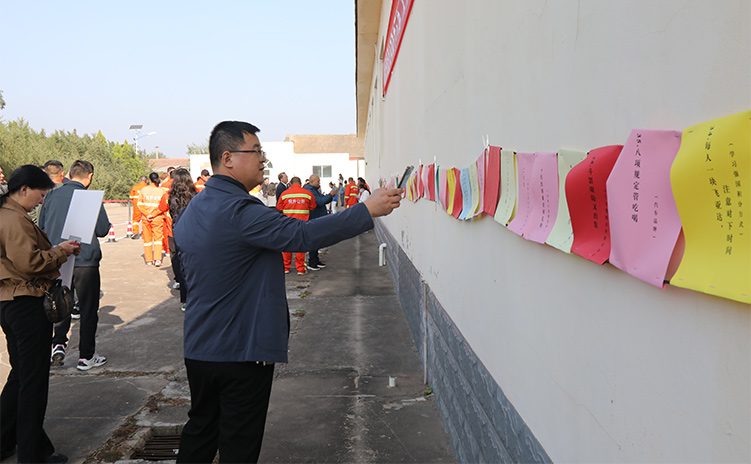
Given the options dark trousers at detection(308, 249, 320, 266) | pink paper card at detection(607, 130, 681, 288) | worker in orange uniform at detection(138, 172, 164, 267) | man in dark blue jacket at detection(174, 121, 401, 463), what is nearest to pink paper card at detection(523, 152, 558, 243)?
pink paper card at detection(607, 130, 681, 288)

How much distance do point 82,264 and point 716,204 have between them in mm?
5568

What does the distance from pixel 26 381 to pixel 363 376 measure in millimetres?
2752

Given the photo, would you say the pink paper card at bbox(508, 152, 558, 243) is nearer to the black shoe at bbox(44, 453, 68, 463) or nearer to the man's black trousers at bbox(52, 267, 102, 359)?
the black shoe at bbox(44, 453, 68, 463)

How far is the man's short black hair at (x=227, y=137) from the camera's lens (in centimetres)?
270

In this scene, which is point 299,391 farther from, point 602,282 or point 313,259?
point 313,259

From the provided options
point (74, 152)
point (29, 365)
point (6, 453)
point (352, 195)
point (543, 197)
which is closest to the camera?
point (543, 197)

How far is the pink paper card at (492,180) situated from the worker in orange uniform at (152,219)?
10.2m

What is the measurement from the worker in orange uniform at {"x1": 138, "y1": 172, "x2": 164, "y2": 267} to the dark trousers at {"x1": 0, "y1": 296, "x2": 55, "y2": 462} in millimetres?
8290

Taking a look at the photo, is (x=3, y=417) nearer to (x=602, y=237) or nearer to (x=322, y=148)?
(x=602, y=237)

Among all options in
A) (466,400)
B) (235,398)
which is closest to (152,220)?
(235,398)

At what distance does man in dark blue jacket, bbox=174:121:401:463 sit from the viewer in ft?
8.36

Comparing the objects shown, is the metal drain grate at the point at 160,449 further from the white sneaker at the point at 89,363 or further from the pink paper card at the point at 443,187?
the pink paper card at the point at 443,187

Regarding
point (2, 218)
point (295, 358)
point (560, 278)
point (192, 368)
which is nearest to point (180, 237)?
point (192, 368)

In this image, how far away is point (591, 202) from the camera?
1.36 m
